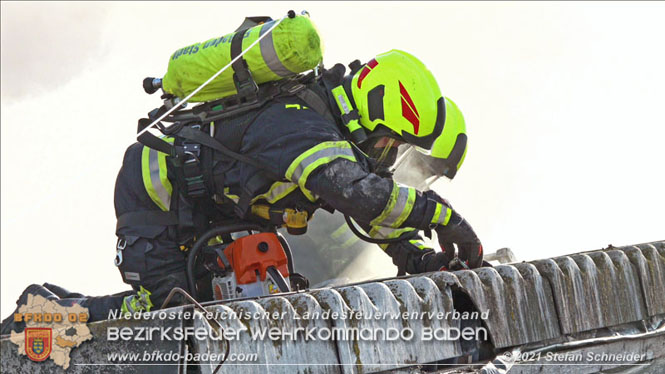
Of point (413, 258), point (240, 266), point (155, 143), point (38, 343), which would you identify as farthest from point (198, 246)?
point (38, 343)

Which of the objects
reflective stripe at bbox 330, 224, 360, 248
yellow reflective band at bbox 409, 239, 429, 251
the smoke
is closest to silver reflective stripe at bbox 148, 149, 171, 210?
yellow reflective band at bbox 409, 239, 429, 251

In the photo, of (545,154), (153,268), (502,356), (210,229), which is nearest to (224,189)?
(210,229)

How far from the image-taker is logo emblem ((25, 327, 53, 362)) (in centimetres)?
252

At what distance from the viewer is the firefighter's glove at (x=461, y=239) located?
13.9 ft

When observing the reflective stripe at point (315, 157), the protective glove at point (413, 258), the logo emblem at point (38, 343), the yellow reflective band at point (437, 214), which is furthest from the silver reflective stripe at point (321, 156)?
the logo emblem at point (38, 343)

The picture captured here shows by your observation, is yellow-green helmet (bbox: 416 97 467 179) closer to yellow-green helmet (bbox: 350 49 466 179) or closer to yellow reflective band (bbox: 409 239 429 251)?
yellow-green helmet (bbox: 350 49 466 179)

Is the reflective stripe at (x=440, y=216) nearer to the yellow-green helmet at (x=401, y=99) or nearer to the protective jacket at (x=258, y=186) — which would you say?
the protective jacket at (x=258, y=186)

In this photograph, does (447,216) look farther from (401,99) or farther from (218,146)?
(218,146)

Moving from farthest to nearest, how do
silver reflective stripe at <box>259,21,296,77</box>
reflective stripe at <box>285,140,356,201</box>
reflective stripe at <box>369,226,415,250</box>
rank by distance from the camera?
reflective stripe at <box>369,226,415,250</box> → silver reflective stripe at <box>259,21,296,77</box> → reflective stripe at <box>285,140,356,201</box>

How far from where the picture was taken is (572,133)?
9.32 metres

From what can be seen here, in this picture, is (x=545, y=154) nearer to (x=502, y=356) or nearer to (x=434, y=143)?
(x=434, y=143)

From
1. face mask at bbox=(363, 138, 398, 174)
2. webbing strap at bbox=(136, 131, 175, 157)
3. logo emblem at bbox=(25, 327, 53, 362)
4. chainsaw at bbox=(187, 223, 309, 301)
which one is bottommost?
logo emblem at bbox=(25, 327, 53, 362)

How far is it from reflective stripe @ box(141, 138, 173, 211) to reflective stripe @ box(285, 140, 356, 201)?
2.21ft

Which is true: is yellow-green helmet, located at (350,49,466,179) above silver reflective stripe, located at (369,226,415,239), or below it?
above
